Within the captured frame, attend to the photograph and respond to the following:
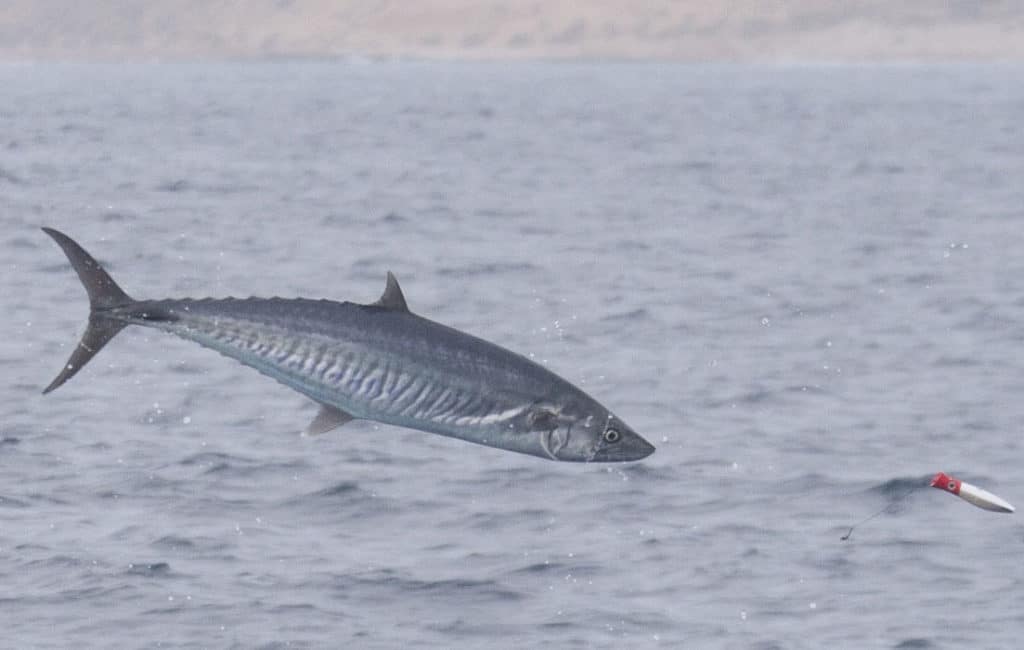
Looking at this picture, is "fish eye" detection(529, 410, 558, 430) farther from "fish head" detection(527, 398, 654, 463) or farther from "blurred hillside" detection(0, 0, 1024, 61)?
"blurred hillside" detection(0, 0, 1024, 61)

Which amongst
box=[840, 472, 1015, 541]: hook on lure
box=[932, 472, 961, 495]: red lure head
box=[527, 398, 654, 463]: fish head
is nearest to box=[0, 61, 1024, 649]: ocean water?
box=[840, 472, 1015, 541]: hook on lure

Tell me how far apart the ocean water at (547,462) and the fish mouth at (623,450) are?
5.12 meters

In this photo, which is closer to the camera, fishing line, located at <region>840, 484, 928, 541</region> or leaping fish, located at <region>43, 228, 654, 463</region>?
leaping fish, located at <region>43, 228, 654, 463</region>

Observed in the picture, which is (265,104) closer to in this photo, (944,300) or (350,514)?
(944,300)

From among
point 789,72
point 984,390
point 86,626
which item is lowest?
point 86,626

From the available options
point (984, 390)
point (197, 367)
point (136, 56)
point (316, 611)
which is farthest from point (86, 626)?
point (136, 56)

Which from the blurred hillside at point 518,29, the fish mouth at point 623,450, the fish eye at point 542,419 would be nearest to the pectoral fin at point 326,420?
the fish eye at point 542,419

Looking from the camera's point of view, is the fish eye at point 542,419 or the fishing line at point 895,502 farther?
the fishing line at point 895,502

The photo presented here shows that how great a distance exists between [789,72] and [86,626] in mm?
163894

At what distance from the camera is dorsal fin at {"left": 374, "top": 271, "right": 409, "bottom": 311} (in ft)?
26.2

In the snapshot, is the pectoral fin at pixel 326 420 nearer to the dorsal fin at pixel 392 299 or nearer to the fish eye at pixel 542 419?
the dorsal fin at pixel 392 299

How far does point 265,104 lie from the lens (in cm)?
10219

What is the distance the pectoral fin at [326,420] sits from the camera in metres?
8.02

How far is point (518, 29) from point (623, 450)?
179 m
